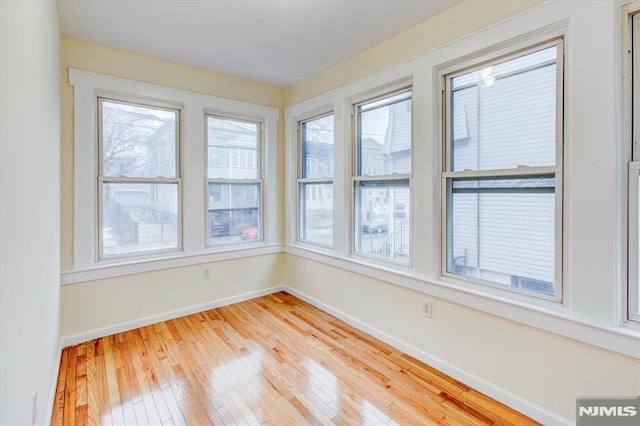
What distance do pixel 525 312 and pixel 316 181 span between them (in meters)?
2.48

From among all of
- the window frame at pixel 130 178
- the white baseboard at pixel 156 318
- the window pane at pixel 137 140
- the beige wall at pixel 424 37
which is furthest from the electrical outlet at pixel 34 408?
the beige wall at pixel 424 37

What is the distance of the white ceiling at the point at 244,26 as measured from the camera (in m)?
2.29

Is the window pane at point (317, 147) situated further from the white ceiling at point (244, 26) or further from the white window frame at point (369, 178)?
the white ceiling at point (244, 26)

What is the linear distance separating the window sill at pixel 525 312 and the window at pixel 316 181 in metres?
0.95

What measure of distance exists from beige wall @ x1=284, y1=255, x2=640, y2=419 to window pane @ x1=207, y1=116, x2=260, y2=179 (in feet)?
6.37

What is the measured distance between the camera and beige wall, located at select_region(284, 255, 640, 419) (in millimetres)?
1642

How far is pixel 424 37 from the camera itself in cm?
245

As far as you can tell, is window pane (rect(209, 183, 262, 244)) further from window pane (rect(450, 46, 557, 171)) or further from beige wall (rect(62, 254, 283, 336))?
window pane (rect(450, 46, 557, 171))

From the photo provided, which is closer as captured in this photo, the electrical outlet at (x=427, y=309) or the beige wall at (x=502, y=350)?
the beige wall at (x=502, y=350)

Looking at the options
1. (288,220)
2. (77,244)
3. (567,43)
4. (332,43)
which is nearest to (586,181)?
(567,43)

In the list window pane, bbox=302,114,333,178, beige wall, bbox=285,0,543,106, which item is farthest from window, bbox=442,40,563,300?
window pane, bbox=302,114,333,178

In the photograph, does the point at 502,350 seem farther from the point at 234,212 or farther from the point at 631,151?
the point at 234,212

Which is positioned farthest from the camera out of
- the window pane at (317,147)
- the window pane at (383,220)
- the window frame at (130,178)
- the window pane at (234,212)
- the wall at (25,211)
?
→ the window pane at (234,212)
